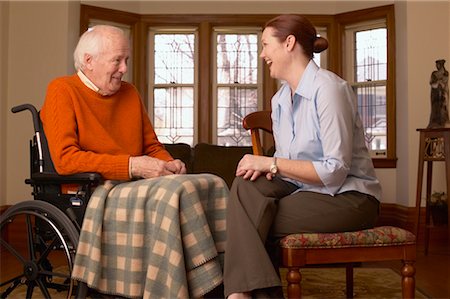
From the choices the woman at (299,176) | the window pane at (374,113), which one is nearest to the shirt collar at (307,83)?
the woman at (299,176)

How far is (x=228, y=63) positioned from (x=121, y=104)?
160 inches

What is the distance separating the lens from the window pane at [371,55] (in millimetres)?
6062

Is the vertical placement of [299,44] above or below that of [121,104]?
above

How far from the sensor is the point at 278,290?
191cm

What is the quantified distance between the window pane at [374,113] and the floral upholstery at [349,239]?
13.5 ft

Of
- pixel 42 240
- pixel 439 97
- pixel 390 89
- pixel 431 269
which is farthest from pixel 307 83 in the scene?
pixel 390 89

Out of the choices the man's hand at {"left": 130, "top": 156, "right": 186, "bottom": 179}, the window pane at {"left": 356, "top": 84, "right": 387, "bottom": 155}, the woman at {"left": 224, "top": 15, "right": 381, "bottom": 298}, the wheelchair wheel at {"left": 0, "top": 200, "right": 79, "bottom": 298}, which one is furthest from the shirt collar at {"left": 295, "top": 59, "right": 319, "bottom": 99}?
the window pane at {"left": 356, "top": 84, "right": 387, "bottom": 155}

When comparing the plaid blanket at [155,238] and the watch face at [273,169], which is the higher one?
the watch face at [273,169]

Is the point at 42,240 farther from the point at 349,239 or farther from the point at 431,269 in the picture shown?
the point at 431,269

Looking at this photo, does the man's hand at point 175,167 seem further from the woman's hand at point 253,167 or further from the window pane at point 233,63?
the window pane at point 233,63

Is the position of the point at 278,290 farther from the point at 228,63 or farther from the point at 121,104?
the point at 228,63

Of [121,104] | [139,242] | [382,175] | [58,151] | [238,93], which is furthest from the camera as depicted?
[238,93]

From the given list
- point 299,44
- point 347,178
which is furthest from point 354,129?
point 299,44

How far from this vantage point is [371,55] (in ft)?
20.2
